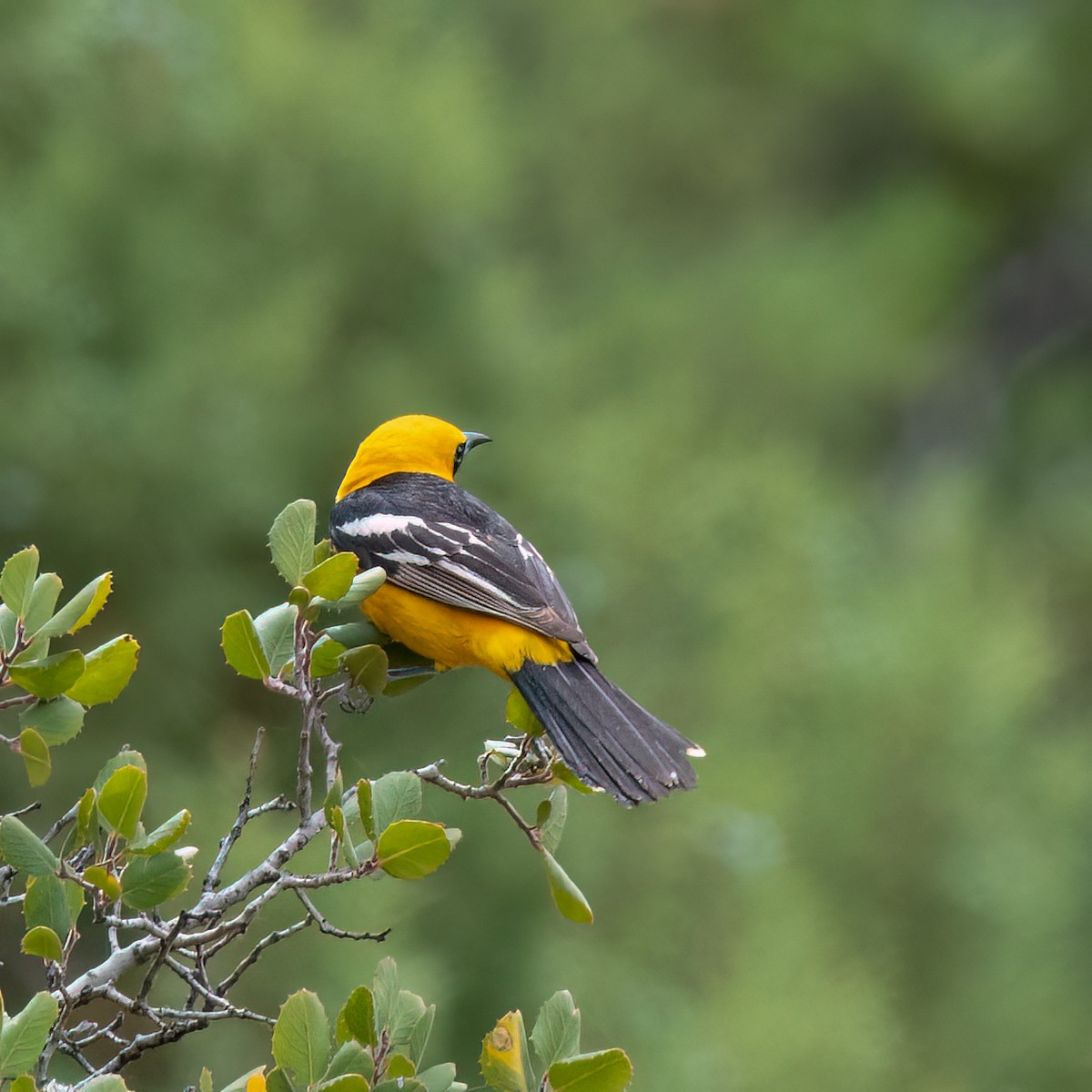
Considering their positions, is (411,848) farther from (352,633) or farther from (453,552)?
(453,552)

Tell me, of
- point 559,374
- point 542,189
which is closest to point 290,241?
point 559,374

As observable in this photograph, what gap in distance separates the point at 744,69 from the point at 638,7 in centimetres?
143

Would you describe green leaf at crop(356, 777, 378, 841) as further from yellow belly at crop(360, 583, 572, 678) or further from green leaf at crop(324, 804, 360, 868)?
yellow belly at crop(360, 583, 572, 678)

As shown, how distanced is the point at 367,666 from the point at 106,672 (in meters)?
0.53

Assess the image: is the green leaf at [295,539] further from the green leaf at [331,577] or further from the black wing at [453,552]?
the black wing at [453,552]

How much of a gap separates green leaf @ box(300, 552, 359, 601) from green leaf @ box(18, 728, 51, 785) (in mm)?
364

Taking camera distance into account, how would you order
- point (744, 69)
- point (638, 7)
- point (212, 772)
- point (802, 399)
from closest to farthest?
point (212, 772) → point (802, 399) → point (638, 7) → point (744, 69)

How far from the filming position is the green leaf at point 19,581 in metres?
1.65

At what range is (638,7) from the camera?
13.7 metres

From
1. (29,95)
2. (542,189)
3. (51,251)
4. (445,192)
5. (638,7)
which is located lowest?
(51,251)

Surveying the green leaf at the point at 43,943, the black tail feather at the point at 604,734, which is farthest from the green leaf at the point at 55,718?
the black tail feather at the point at 604,734

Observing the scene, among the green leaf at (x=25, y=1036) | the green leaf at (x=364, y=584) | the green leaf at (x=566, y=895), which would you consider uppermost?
the green leaf at (x=364, y=584)

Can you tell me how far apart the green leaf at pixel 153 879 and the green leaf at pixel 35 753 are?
0.46 ft

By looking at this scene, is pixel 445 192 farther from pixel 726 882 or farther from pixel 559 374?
pixel 726 882
